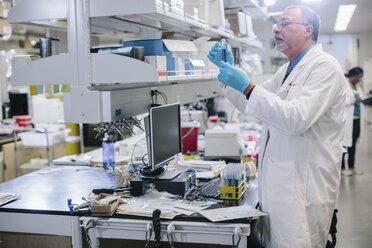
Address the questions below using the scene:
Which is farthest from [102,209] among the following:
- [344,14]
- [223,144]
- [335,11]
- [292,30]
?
[344,14]

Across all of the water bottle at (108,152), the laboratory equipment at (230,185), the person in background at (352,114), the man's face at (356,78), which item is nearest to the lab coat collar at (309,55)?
the laboratory equipment at (230,185)

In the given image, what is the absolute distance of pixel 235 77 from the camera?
2062 millimetres

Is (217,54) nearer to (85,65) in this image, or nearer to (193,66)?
(193,66)

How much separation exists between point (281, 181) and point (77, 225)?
103 cm

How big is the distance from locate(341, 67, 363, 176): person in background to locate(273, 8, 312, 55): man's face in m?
4.21

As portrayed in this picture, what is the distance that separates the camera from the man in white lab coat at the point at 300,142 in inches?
75.8

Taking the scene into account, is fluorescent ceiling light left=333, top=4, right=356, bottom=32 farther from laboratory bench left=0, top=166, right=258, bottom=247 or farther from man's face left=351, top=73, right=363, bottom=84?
laboratory bench left=0, top=166, right=258, bottom=247

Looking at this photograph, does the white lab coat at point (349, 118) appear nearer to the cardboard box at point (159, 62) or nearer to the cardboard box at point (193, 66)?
the cardboard box at point (193, 66)

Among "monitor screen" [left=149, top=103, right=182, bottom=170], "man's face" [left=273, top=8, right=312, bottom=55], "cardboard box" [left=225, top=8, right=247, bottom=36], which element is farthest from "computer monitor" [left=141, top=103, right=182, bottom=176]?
"cardboard box" [left=225, top=8, right=247, bottom=36]

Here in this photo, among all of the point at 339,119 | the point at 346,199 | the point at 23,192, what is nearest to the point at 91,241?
the point at 23,192

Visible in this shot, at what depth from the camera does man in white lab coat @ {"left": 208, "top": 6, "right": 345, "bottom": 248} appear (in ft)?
6.32

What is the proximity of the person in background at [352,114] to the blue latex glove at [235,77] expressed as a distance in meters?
4.43

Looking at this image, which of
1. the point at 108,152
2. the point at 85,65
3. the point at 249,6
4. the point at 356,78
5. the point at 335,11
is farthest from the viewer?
the point at 335,11

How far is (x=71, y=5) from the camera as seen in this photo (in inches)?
81.5
